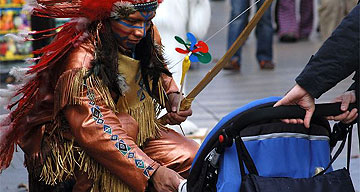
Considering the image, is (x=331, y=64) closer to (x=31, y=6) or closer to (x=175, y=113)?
(x=175, y=113)

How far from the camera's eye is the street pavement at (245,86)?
14.9 feet

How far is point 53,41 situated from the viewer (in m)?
3.09

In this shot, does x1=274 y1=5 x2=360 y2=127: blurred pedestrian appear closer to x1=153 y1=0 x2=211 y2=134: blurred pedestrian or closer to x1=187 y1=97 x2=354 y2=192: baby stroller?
x1=187 y1=97 x2=354 y2=192: baby stroller

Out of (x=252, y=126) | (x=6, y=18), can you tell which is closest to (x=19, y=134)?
(x=252, y=126)

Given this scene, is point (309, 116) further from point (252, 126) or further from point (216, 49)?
point (216, 49)

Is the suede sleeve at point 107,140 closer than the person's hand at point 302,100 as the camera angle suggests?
No

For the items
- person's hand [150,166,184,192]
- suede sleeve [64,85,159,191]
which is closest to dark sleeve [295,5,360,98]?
person's hand [150,166,184,192]

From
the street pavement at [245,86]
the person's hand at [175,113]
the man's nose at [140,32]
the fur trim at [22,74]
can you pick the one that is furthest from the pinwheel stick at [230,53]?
the street pavement at [245,86]

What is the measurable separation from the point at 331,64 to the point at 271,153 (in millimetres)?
366

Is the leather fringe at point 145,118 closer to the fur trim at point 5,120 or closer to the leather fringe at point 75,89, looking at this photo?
the leather fringe at point 75,89

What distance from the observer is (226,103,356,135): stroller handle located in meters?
2.41

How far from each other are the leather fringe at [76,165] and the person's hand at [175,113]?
1.43 ft

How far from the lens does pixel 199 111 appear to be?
6.14 metres

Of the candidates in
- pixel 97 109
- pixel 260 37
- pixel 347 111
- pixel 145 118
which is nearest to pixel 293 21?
pixel 260 37
